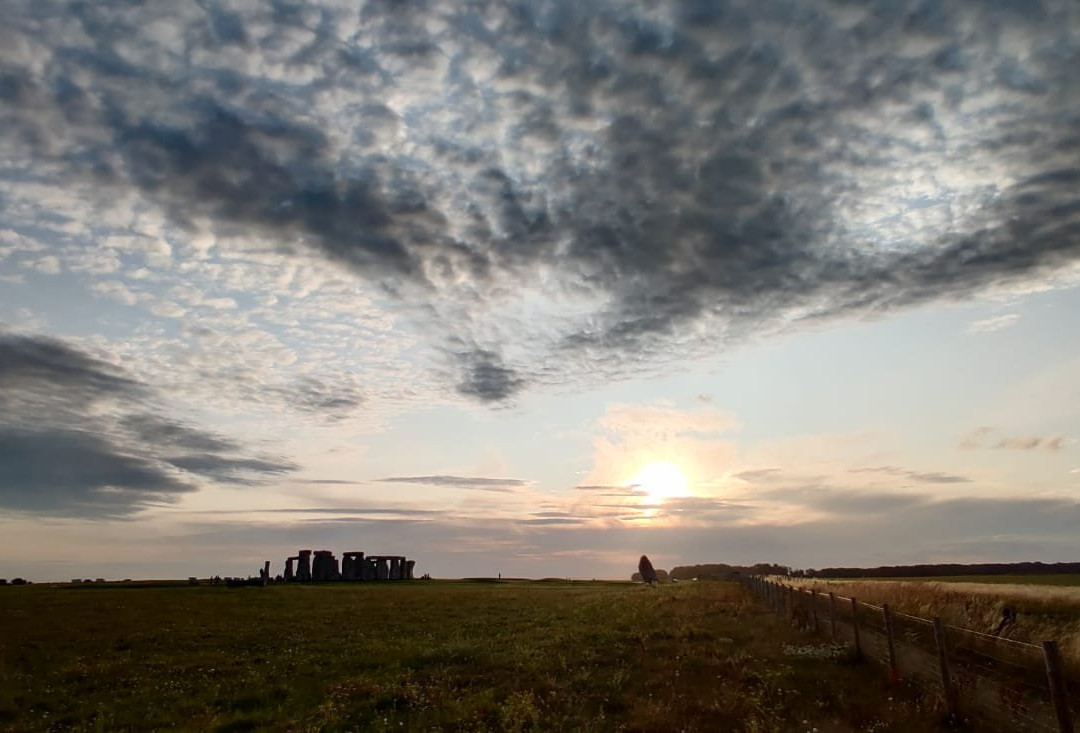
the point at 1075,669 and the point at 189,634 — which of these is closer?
the point at 1075,669

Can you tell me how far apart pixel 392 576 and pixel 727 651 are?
5321 inches

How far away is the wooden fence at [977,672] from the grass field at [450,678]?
784 mm

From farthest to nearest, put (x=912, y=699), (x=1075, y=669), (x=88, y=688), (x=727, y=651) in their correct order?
(x=727, y=651) < (x=88, y=688) < (x=1075, y=669) < (x=912, y=699)

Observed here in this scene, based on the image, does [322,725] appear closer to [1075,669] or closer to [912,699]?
[912,699]

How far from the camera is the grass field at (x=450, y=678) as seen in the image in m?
15.0

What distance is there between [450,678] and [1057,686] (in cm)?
1487

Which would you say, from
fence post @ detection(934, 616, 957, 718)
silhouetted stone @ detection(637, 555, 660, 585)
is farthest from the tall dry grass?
silhouetted stone @ detection(637, 555, 660, 585)

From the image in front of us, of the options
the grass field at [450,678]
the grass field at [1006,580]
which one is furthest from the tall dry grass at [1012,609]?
the grass field at [1006,580]

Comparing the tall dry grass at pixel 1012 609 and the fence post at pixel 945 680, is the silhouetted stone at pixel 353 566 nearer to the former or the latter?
the tall dry grass at pixel 1012 609

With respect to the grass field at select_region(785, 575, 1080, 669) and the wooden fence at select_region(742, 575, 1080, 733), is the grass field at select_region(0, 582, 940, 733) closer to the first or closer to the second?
the wooden fence at select_region(742, 575, 1080, 733)

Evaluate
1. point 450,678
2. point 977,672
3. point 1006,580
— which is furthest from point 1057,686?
point 1006,580

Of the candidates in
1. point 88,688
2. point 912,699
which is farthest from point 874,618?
point 88,688

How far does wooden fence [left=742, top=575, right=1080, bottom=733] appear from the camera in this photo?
12500 mm

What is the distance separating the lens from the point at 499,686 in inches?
740
